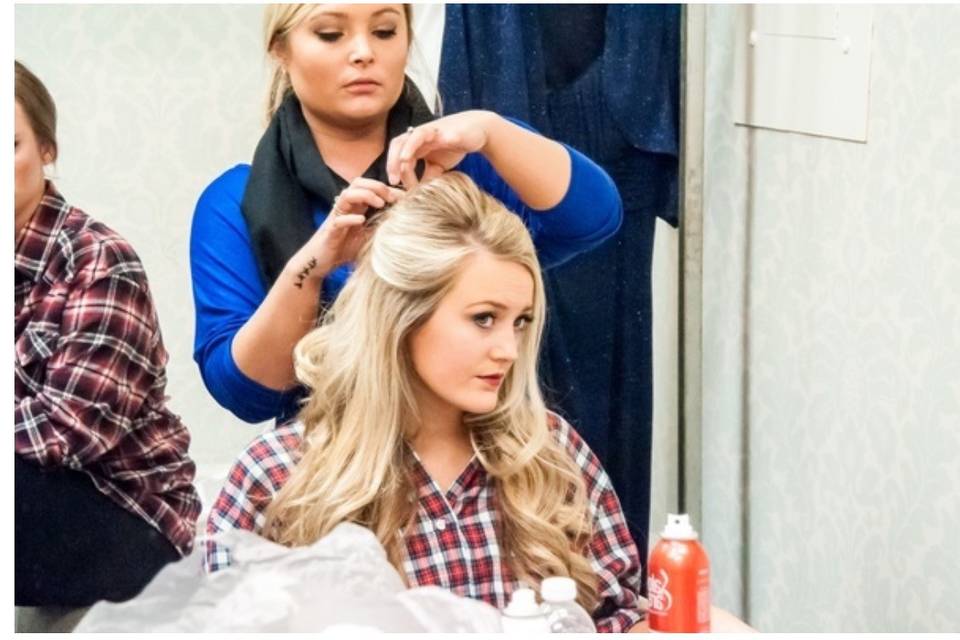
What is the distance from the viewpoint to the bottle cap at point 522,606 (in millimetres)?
1528

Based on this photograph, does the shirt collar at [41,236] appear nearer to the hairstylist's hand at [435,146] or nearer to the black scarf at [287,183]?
the black scarf at [287,183]

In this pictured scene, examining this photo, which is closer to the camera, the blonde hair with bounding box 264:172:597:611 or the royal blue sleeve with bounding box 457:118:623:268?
the blonde hair with bounding box 264:172:597:611

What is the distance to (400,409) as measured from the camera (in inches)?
65.9

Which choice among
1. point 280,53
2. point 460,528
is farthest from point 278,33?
point 460,528

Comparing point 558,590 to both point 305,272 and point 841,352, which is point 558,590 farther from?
point 841,352

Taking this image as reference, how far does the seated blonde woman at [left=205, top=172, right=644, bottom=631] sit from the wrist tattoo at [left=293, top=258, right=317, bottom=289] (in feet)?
0.17

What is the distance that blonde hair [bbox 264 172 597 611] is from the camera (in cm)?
164

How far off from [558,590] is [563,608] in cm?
4

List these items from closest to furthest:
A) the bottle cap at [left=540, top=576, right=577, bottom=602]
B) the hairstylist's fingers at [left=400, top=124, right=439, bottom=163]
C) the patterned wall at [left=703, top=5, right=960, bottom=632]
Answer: the bottle cap at [left=540, top=576, right=577, bottom=602] < the hairstylist's fingers at [left=400, top=124, right=439, bottom=163] < the patterned wall at [left=703, top=5, right=960, bottom=632]

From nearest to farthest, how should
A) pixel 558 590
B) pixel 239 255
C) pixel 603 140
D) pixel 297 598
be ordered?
pixel 297 598
pixel 558 590
pixel 239 255
pixel 603 140

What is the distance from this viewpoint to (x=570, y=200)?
183 centimetres

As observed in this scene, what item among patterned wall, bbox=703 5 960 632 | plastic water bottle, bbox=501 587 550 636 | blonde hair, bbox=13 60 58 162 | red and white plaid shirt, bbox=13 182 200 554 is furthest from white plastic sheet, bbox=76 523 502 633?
patterned wall, bbox=703 5 960 632

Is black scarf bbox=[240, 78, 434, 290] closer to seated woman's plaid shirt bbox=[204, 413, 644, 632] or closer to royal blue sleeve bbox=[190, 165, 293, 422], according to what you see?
royal blue sleeve bbox=[190, 165, 293, 422]

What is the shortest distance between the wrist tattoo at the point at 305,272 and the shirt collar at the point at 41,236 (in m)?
0.27
